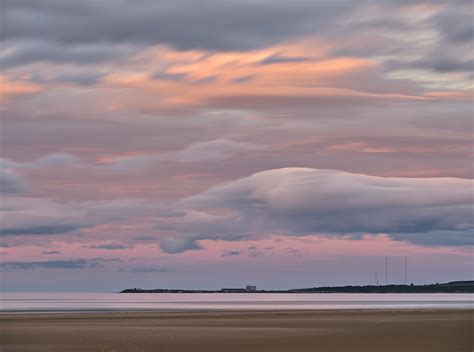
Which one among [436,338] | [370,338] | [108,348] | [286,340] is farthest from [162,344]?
[436,338]

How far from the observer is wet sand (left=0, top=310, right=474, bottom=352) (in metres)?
60.8

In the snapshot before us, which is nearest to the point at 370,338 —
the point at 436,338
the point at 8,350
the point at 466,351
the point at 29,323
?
the point at 436,338

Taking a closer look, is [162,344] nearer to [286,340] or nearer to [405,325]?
[286,340]

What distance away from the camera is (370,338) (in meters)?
68.2

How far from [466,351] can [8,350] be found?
29.6 m

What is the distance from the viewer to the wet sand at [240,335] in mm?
60750

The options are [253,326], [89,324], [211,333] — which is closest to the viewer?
[211,333]

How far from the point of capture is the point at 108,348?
5841cm

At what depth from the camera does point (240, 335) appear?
71.0 m

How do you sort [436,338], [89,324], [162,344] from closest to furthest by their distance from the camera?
[162,344] → [436,338] → [89,324]

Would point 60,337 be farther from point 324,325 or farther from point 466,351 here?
point 466,351

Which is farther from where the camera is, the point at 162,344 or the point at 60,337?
the point at 60,337

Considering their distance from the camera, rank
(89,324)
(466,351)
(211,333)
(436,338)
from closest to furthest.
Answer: (466,351)
(436,338)
(211,333)
(89,324)

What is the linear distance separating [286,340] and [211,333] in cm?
944
